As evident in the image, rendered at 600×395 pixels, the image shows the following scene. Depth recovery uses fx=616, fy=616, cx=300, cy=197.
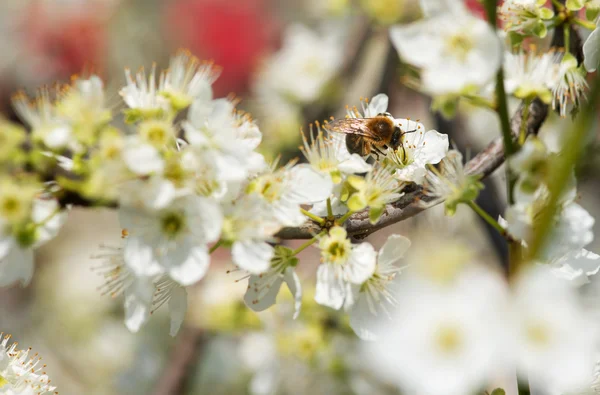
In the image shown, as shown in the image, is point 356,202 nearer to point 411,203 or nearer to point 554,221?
point 411,203

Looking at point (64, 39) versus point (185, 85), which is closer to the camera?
point (185, 85)

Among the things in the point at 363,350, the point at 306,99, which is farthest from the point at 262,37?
the point at 363,350

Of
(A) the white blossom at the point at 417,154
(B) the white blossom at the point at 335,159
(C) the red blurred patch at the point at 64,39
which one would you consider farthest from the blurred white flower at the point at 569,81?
(C) the red blurred patch at the point at 64,39

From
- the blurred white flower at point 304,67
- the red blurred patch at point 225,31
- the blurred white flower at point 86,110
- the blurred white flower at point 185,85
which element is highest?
the blurred white flower at point 86,110

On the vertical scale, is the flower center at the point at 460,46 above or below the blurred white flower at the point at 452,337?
above

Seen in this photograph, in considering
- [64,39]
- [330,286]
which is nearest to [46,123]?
[330,286]

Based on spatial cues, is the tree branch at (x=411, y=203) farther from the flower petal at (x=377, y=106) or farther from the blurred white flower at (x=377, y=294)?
the flower petal at (x=377, y=106)
